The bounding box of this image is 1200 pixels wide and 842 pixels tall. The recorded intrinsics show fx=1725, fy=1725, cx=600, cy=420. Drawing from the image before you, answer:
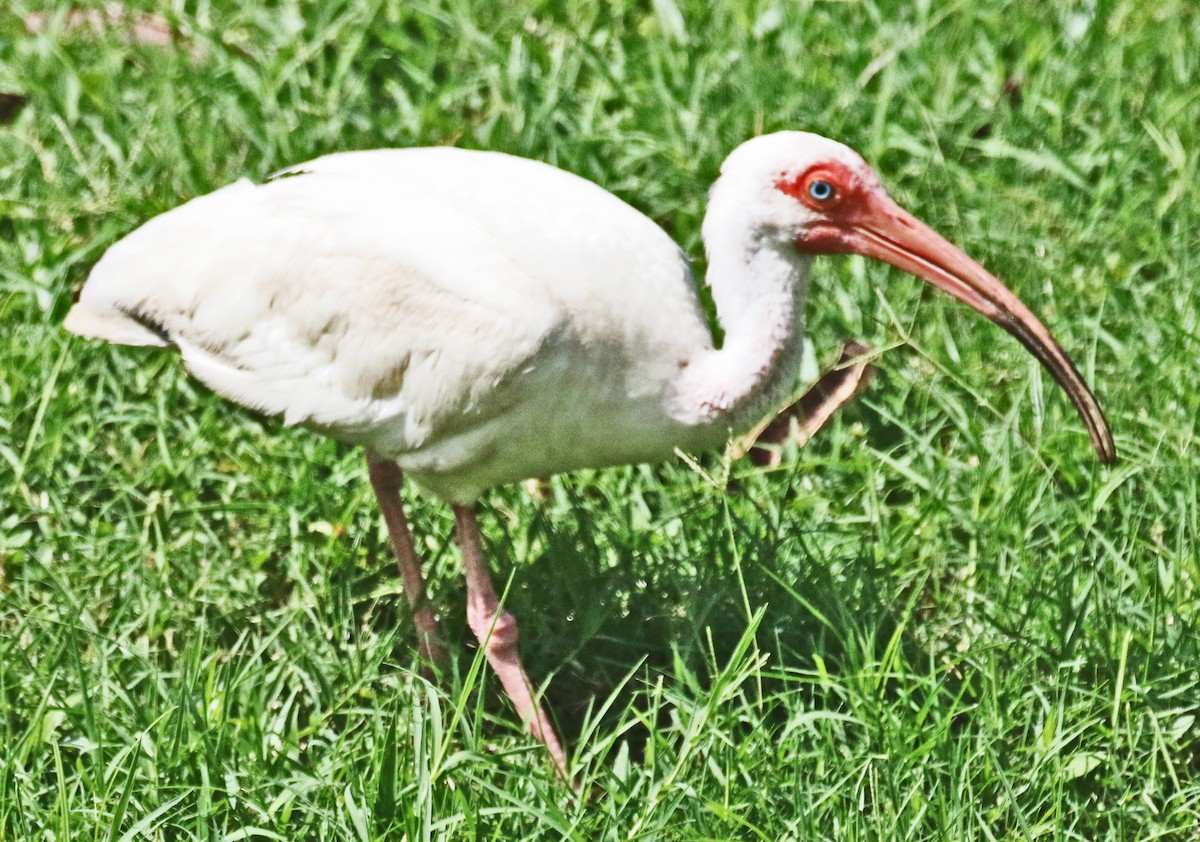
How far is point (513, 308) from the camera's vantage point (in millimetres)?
3787

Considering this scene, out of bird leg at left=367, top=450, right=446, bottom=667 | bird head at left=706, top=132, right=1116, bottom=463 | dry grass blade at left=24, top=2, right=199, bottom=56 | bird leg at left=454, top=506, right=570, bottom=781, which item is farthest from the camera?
dry grass blade at left=24, top=2, right=199, bottom=56

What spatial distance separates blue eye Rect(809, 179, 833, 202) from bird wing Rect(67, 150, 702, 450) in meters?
0.40

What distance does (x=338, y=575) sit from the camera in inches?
183

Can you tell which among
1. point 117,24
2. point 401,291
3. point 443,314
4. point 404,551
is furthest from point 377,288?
point 117,24

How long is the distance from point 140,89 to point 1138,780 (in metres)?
4.06

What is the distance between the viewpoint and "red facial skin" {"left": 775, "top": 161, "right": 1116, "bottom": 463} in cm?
385

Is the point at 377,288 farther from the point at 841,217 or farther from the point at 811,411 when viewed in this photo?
the point at 811,411

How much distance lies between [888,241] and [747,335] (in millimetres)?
389

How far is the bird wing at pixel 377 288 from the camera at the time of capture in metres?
3.85

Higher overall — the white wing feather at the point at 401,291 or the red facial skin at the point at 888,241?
the red facial skin at the point at 888,241

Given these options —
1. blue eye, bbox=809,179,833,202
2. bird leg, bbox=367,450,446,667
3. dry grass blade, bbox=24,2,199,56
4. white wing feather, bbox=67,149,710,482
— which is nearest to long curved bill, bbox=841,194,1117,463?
blue eye, bbox=809,179,833,202

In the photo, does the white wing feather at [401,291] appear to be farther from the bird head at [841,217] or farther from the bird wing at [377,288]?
→ the bird head at [841,217]

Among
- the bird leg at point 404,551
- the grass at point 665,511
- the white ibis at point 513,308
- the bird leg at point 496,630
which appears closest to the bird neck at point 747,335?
the white ibis at point 513,308

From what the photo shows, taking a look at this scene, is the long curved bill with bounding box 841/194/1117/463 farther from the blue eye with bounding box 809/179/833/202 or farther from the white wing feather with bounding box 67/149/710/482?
the white wing feather with bounding box 67/149/710/482
